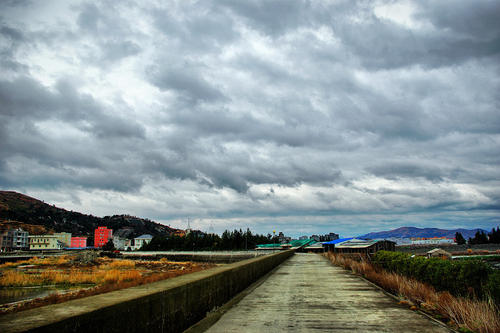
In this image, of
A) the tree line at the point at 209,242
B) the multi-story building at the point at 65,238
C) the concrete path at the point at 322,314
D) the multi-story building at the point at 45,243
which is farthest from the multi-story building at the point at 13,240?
the concrete path at the point at 322,314

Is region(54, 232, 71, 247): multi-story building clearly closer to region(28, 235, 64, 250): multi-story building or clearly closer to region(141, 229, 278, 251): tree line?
region(28, 235, 64, 250): multi-story building

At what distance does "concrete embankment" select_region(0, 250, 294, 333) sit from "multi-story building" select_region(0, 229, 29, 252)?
16849cm

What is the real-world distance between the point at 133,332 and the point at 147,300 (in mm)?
462

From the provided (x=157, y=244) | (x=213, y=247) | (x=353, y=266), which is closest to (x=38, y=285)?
(x=353, y=266)

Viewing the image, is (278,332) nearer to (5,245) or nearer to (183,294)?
(183,294)

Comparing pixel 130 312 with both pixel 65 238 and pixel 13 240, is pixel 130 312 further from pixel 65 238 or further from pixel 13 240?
pixel 65 238

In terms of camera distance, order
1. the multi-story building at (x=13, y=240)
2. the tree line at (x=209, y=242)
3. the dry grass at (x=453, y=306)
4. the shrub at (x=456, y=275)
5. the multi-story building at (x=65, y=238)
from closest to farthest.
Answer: the dry grass at (x=453, y=306) < the shrub at (x=456, y=275) < the tree line at (x=209, y=242) < the multi-story building at (x=13, y=240) < the multi-story building at (x=65, y=238)

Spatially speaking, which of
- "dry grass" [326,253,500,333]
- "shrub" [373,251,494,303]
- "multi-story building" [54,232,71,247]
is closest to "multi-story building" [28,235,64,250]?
"multi-story building" [54,232,71,247]

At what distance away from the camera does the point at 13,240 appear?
159250 mm

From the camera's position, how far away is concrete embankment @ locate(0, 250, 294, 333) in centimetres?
292

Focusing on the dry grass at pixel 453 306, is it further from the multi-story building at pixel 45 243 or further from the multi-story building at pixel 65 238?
the multi-story building at pixel 65 238

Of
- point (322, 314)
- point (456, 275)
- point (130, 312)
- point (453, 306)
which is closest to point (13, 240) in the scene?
point (322, 314)

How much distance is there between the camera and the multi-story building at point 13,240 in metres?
147

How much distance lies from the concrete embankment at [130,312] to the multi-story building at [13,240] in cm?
16849
